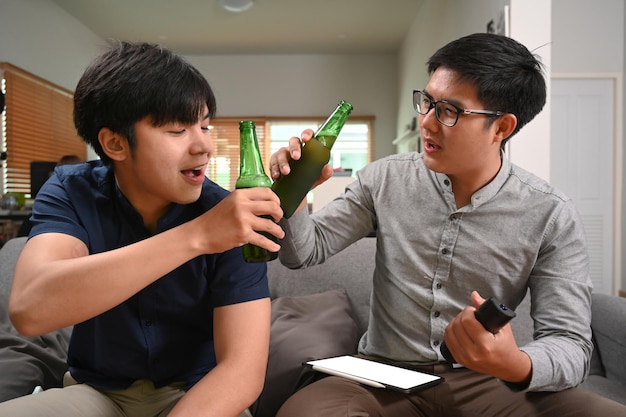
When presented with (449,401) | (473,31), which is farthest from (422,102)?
(473,31)

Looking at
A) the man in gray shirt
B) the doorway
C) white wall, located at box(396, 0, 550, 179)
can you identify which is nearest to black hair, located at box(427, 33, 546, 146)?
the man in gray shirt

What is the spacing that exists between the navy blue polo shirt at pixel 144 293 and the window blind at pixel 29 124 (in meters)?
5.27

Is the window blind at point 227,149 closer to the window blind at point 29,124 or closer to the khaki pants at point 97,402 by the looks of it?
the window blind at point 29,124

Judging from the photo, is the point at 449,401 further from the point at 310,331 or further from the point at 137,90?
the point at 137,90

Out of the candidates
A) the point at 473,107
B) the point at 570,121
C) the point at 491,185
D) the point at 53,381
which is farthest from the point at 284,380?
the point at 570,121

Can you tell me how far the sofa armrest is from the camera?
68.8 inches

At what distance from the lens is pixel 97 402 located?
115 centimetres

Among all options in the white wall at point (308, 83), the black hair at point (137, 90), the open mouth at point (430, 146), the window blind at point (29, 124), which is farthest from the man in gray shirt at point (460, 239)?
the white wall at point (308, 83)

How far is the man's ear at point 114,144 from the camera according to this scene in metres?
1.09

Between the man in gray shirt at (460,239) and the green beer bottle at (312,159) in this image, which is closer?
the green beer bottle at (312,159)

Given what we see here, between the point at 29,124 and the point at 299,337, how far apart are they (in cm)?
588

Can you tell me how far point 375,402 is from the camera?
1265mm

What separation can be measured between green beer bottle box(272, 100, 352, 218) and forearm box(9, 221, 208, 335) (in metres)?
0.28

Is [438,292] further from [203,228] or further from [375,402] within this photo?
[203,228]
